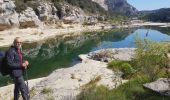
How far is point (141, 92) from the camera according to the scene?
1512cm

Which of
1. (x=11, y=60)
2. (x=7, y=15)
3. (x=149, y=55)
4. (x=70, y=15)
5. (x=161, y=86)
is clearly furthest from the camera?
(x=70, y=15)

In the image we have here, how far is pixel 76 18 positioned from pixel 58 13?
34.0 feet

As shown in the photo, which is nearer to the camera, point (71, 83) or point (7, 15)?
point (71, 83)

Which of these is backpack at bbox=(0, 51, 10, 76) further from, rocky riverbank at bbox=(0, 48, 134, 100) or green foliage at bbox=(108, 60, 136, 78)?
green foliage at bbox=(108, 60, 136, 78)

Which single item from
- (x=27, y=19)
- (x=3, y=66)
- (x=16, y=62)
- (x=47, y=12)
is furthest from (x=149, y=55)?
(x=47, y=12)

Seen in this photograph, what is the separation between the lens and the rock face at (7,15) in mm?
78406

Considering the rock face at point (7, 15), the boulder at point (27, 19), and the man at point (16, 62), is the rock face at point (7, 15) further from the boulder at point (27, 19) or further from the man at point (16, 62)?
the man at point (16, 62)

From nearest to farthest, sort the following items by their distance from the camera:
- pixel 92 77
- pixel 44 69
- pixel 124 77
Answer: pixel 124 77
pixel 92 77
pixel 44 69

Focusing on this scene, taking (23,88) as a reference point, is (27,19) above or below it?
below

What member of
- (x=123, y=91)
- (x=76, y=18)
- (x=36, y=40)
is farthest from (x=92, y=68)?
(x=76, y=18)

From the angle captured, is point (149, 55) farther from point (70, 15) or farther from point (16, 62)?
point (70, 15)

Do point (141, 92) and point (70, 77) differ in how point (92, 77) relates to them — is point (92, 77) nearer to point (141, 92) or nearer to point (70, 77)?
point (70, 77)

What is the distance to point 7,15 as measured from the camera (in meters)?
82.4

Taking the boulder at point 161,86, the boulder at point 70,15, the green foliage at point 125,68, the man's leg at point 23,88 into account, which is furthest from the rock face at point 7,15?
the boulder at point 161,86
